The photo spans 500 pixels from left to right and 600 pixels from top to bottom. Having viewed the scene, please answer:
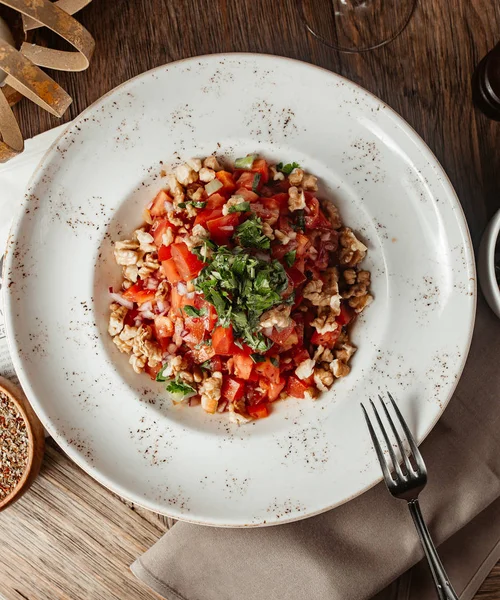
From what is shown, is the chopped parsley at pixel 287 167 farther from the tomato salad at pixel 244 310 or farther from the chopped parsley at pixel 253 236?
the chopped parsley at pixel 253 236

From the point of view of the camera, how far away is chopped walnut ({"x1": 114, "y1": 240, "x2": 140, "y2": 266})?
2.40 m

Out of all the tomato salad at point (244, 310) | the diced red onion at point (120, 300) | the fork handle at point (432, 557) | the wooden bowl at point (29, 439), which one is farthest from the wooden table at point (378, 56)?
the diced red onion at point (120, 300)

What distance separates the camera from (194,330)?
234 centimetres


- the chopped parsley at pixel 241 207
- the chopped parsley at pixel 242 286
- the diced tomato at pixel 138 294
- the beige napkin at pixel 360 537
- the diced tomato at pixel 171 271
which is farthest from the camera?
the beige napkin at pixel 360 537

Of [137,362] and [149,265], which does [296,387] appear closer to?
[137,362]

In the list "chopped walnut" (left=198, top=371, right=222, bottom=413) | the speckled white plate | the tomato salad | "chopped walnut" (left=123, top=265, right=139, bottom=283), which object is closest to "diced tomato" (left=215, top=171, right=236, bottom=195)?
the tomato salad

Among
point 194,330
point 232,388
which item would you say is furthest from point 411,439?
point 194,330

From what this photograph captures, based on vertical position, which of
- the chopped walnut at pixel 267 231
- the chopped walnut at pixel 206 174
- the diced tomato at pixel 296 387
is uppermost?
the chopped walnut at pixel 206 174

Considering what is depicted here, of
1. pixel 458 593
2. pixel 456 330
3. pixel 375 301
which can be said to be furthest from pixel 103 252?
pixel 458 593

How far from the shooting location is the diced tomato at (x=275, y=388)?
2391mm

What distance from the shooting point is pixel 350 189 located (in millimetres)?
2344

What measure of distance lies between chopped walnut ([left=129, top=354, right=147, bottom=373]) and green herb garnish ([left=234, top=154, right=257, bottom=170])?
0.85m

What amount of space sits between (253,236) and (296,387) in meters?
0.65

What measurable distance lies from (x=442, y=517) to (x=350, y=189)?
4.77 ft
